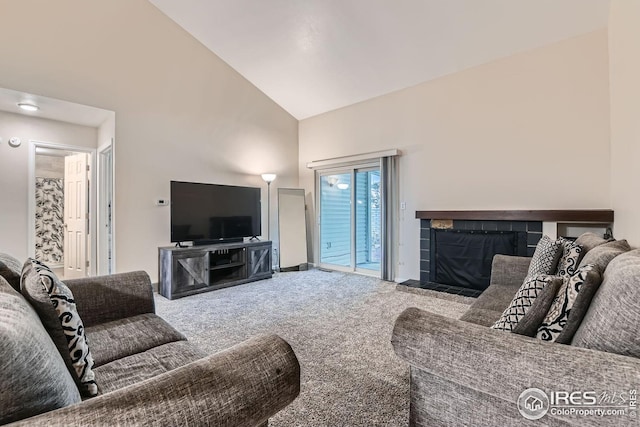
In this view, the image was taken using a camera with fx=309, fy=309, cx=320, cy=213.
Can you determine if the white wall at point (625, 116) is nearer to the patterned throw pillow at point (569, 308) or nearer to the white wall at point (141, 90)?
the patterned throw pillow at point (569, 308)

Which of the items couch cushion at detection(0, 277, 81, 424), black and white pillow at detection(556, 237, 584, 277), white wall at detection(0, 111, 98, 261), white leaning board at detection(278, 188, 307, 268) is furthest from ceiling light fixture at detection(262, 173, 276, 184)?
couch cushion at detection(0, 277, 81, 424)

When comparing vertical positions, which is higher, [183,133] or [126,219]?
[183,133]

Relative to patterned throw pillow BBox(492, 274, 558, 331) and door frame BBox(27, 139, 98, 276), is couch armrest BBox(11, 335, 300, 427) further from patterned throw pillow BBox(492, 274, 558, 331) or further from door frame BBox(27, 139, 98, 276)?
door frame BBox(27, 139, 98, 276)

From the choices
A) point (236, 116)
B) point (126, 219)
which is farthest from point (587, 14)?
point (126, 219)

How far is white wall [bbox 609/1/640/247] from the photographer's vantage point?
1.99 metres

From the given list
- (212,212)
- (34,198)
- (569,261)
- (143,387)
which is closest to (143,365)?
(143,387)

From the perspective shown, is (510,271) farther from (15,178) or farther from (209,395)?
(15,178)

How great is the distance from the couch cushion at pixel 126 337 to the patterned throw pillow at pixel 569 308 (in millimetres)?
1611

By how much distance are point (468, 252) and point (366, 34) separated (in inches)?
114

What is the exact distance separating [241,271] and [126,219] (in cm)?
163

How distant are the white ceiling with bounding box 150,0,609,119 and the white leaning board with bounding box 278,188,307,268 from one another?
1.76 metres

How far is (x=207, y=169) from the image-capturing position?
4.58 m

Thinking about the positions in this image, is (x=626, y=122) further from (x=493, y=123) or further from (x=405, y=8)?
(x=405, y=8)

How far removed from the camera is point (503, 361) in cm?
87
